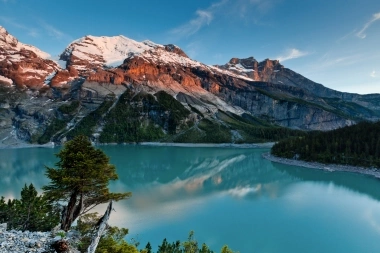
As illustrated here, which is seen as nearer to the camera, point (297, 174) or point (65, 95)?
point (297, 174)

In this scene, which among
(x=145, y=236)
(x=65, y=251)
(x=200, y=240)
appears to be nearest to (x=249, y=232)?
(x=200, y=240)

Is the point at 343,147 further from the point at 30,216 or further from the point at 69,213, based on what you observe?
the point at 30,216

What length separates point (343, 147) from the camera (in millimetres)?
77750

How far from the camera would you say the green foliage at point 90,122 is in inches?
6398

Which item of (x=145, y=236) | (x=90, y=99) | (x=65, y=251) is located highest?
(x=90, y=99)

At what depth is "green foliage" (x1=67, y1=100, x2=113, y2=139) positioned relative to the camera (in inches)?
6398

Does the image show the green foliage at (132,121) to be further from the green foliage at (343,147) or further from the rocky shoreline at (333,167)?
the rocky shoreline at (333,167)

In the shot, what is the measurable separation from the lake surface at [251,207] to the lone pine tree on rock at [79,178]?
48.7 feet

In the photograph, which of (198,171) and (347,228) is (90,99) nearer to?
(198,171)

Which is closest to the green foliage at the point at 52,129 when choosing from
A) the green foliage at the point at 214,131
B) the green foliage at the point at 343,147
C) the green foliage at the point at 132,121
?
the green foliage at the point at 132,121

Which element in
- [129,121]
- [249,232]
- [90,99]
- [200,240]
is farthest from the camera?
[90,99]

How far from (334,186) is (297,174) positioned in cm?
1288

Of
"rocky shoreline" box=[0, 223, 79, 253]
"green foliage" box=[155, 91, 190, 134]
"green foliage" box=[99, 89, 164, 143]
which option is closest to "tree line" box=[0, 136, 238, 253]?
"rocky shoreline" box=[0, 223, 79, 253]

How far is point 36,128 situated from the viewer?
16338 centimetres
